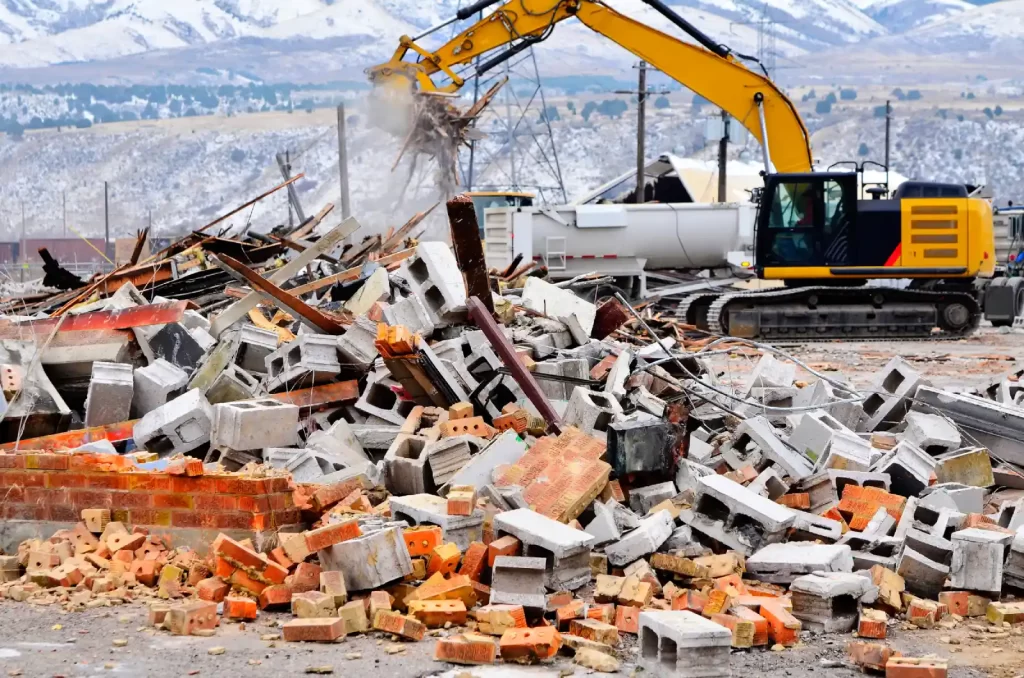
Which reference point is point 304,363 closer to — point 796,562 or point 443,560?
point 443,560

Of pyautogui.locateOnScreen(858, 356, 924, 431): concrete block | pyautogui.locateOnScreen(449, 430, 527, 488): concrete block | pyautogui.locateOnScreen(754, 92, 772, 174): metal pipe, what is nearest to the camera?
pyautogui.locateOnScreen(449, 430, 527, 488): concrete block

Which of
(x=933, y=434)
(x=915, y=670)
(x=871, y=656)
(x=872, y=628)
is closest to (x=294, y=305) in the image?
(x=933, y=434)

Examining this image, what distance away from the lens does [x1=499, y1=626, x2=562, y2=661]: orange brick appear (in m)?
5.62

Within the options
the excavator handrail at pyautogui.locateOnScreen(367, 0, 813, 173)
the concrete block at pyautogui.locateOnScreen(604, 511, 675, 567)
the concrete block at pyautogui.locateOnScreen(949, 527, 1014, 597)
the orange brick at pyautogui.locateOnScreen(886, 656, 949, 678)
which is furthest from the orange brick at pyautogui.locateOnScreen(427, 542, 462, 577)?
the excavator handrail at pyautogui.locateOnScreen(367, 0, 813, 173)

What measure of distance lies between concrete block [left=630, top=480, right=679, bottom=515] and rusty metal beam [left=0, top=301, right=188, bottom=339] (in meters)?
3.64

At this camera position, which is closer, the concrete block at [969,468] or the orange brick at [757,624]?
the orange brick at [757,624]

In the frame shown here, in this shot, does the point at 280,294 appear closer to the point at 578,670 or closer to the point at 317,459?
the point at 317,459

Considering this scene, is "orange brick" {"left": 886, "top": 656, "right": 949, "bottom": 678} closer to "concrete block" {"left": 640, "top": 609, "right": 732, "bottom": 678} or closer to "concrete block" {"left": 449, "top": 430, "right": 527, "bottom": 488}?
"concrete block" {"left": 640, "top": 609, "right": 732, "bottom": 678}

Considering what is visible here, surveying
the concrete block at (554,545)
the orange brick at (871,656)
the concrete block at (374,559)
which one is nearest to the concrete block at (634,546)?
the concrete block at (554,545)

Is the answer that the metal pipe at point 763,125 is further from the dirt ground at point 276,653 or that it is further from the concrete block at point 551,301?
the dirt ground at point 276,653

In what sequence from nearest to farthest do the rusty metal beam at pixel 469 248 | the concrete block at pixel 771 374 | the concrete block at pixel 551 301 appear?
the rusty metal beam at pixel 469 248
the concrete block at pixel 771 374
the concrete block at pixel 551 301

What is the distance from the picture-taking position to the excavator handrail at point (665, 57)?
2116cm

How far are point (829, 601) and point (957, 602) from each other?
831 millimetres

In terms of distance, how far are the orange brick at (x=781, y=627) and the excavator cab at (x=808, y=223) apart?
47.5 ft
